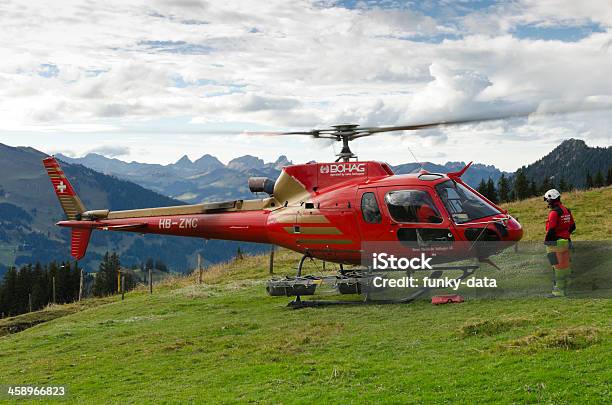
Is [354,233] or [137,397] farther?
[354,233]

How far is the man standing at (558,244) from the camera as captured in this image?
701 inches

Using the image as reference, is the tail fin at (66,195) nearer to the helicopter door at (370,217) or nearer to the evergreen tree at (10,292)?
the helicopter door at (370,217)

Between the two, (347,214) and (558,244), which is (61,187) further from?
(558,244)

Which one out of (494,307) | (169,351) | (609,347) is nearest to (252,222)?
(169,351)

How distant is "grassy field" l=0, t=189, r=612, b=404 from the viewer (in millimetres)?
11141

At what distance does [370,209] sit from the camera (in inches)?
814

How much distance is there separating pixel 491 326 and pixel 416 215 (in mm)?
5502

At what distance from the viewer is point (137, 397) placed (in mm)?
13344

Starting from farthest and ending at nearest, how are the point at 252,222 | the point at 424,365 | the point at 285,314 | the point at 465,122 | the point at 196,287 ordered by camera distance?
the point at 196,287
the point at 252,222
the point at 285,314
the point at 465,122
the point at 424,365

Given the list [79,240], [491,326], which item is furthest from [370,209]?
[79,240]

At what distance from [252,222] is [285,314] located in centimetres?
469

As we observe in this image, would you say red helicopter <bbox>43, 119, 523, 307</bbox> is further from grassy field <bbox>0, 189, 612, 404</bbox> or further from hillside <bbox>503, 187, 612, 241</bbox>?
hillside <bbox>503, 187, 612, 241</bbox>

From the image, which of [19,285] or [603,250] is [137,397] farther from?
[19,285]

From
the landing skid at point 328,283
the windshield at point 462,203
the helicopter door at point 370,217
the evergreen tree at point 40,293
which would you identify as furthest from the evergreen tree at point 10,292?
the windshield at point 462,203
